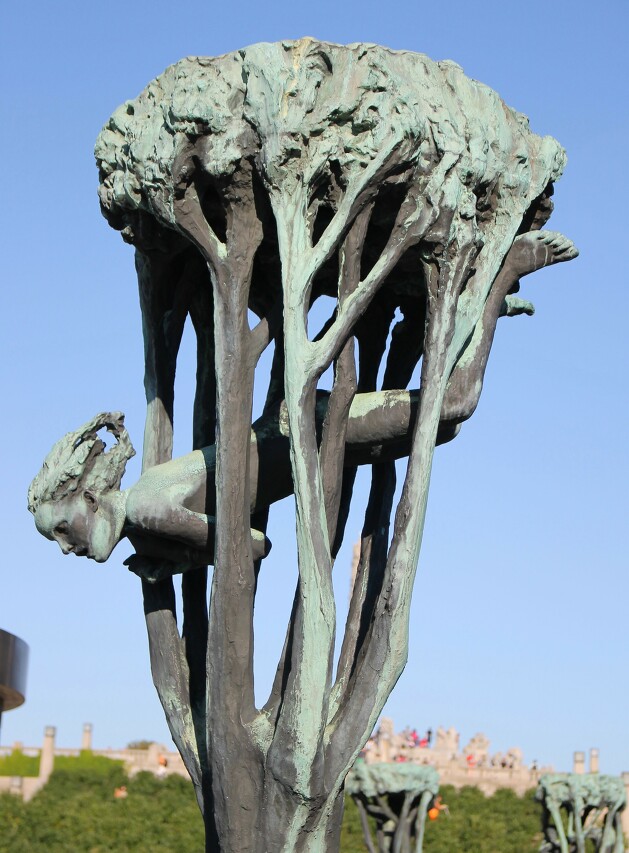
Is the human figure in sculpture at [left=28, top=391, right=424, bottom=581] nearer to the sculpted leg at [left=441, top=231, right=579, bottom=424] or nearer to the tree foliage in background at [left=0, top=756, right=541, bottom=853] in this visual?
the sculpted leg at [left=441, top=231, right=579, bottom=424]

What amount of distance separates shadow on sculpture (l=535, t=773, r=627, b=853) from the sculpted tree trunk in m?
11.6

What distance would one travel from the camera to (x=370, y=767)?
56.3 feet

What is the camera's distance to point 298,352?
717 centimetres

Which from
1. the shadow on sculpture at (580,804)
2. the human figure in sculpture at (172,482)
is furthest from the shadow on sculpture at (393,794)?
the human figure in sculpture at (172,482)

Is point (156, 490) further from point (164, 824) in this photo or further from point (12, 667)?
point (164, 824)

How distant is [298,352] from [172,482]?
93cm

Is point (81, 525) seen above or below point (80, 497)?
below

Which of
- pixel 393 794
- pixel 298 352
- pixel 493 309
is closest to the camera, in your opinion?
pixel 298 352

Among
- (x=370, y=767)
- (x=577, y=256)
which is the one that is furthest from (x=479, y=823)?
(x=577, y=256)

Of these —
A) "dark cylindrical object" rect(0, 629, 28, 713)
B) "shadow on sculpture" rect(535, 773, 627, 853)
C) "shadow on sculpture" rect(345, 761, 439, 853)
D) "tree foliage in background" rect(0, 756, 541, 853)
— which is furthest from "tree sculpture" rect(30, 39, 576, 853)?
"tree foliage in background" rect(0, 756, 541, 853)

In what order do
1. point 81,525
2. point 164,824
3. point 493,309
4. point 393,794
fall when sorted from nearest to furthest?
point 81,525 < point 493,309 < point 393,794 < point 164,824

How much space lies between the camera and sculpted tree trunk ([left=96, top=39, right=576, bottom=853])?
7082 millimetres

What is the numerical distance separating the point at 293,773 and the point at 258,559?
1.16 meters

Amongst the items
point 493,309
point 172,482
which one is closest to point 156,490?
point 172,482
